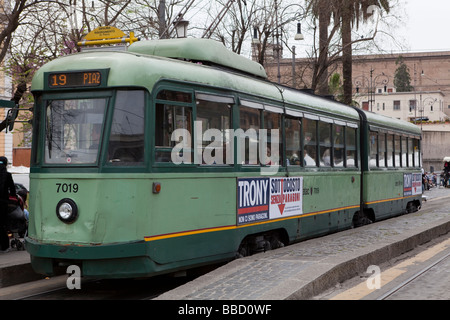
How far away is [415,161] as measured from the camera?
Result: 21188 millimetres

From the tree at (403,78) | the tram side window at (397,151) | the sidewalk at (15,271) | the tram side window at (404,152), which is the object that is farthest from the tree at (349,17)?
the tree at (403,78)

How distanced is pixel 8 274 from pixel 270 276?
3.95m

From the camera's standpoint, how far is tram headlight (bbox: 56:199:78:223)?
773cm

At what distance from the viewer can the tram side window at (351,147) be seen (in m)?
14.6

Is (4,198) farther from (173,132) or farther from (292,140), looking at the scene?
(292,140)

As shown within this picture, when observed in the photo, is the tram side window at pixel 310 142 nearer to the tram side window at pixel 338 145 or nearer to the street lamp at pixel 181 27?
the tram side window at pixel 338 145

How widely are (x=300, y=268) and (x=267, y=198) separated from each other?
2.31 metres

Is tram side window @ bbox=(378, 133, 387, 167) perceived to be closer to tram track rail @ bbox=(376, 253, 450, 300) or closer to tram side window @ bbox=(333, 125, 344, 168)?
tram side window @ bbox=(333, 125, 344, 168)

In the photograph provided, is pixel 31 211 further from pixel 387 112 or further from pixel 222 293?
pixel 387 112

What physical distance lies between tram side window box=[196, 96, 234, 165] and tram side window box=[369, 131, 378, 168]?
768 centimetres

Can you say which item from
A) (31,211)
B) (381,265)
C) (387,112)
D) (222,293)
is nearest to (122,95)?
(31,211)

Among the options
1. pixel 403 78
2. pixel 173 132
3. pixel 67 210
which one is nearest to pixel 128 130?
pixel 173 132

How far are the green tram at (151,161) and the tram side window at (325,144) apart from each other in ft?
7.52

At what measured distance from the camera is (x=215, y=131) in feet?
29.5
